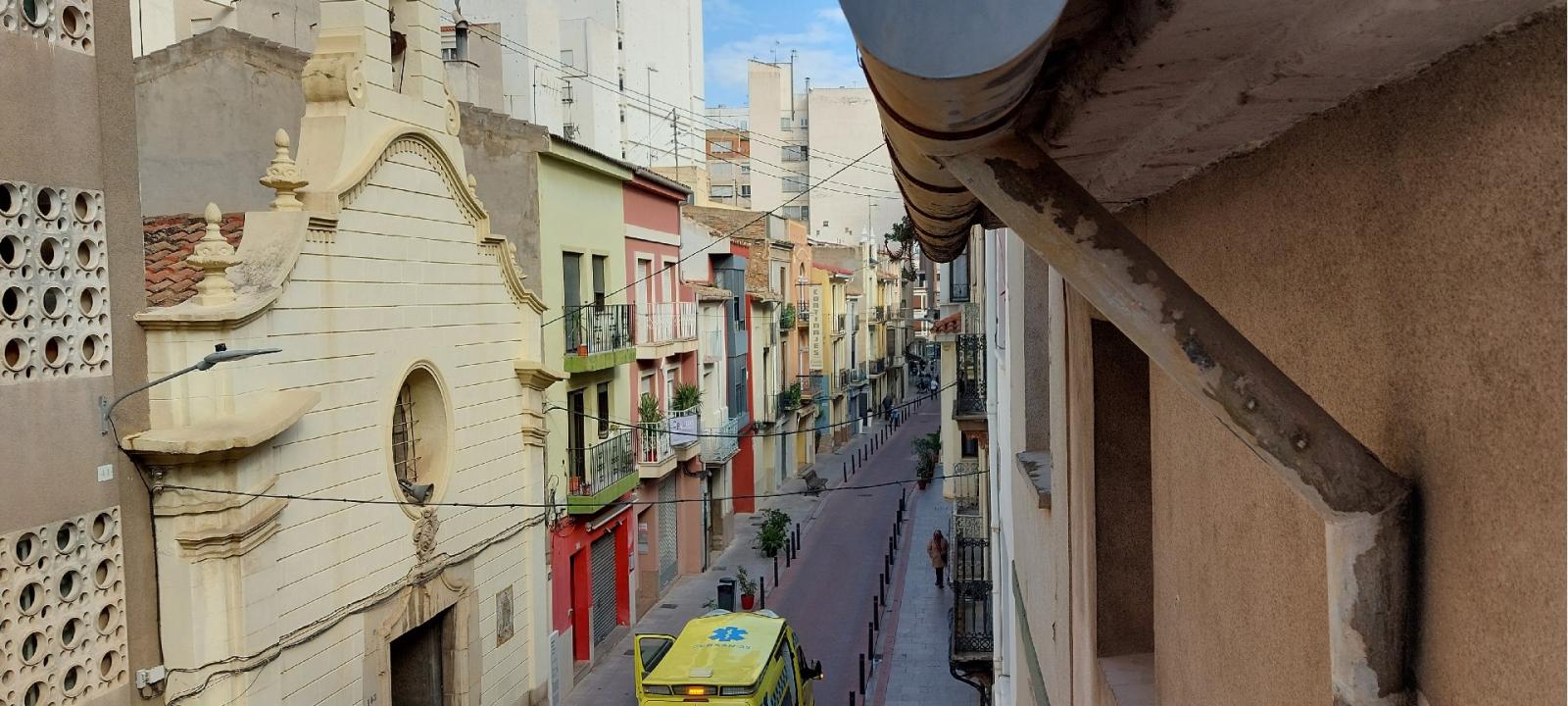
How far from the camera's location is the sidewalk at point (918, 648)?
19953mm

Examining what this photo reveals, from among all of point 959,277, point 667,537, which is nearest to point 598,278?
point 667,537

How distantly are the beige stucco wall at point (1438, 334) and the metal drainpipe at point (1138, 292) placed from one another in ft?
0.22

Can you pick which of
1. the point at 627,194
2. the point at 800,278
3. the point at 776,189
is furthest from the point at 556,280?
the point at 776,189

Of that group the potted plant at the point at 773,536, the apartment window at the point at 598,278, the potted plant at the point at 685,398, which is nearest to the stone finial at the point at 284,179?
the apartment window at the point at 598,278

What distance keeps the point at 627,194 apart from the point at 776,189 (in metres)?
50.6

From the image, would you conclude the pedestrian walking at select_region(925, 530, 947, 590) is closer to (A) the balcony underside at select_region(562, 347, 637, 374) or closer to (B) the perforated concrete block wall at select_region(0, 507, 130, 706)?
(A) the balcony underside at select_region(562, 347, 637, 374)

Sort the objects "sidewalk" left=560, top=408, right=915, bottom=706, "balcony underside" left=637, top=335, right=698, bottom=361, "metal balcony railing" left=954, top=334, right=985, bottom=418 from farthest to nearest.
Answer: "balcony underside" left=637, top=335, right=698, bottom=361, "metal balcony railing" left=954, top=334, right=985, bottom=418, "sidewalk" left=560, top=408, right=915, bottom=706

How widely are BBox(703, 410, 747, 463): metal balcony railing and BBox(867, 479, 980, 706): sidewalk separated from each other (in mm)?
5185

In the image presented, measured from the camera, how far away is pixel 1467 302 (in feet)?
5.65

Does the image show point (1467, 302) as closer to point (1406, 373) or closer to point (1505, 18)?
point (1406, 373)

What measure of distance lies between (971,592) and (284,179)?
12605 millimetres

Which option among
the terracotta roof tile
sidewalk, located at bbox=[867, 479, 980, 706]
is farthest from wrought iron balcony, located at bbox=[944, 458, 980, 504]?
the terracotta roof tile

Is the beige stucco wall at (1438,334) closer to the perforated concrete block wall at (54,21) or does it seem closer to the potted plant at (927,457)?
the perforated concrete block wall at (54,21)

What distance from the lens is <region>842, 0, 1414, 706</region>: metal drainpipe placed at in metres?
1.63
